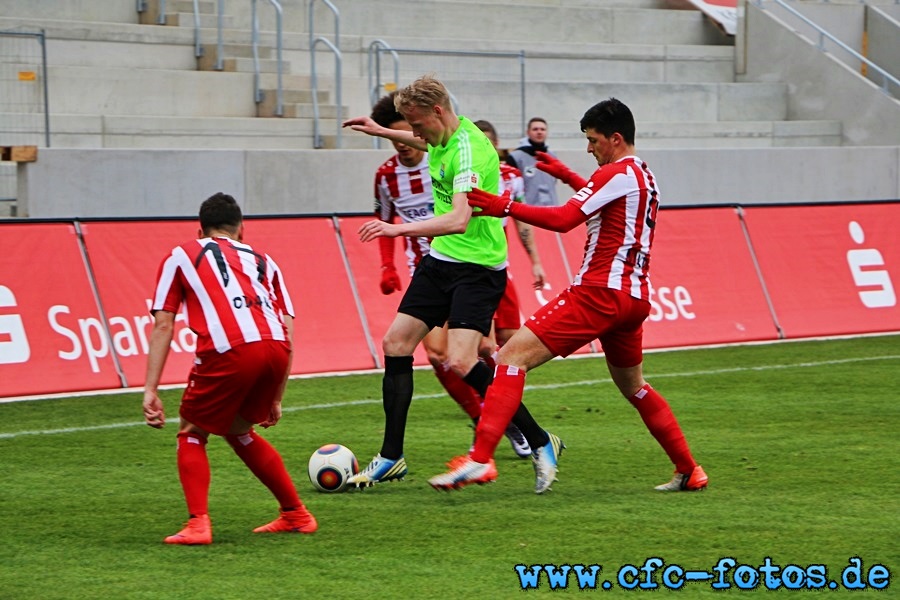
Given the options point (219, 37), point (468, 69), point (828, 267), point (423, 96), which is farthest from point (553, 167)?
point (468, 69)

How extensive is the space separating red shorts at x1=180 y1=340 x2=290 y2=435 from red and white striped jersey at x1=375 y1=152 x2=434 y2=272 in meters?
2.72

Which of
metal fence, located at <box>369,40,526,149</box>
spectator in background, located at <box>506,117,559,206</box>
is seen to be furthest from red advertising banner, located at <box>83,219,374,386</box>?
metal fence, located at <box>369,40,526,149</box>

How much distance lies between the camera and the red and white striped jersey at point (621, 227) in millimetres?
7172

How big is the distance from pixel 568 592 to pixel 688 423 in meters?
4.65

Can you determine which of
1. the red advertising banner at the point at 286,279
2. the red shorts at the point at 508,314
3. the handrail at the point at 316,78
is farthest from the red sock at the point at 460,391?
the handrail at the point at 316,78

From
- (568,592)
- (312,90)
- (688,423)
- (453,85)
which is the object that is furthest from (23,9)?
(568,592)

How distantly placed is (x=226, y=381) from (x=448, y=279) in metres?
1.90

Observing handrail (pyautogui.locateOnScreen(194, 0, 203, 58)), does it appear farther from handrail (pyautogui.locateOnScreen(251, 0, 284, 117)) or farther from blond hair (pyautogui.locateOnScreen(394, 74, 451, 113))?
blond hair (pyautogui.locateOnScreen(394, 74, 451, 113))

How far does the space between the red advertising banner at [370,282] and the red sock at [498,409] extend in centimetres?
589

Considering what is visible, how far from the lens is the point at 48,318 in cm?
1148

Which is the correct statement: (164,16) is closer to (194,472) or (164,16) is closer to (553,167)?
(553,167)

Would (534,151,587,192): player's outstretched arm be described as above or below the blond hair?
below

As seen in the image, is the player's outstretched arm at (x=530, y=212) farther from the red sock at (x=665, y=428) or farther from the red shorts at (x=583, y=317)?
the red sock at (x=665, y=428)

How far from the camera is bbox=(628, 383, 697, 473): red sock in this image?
7.53m
